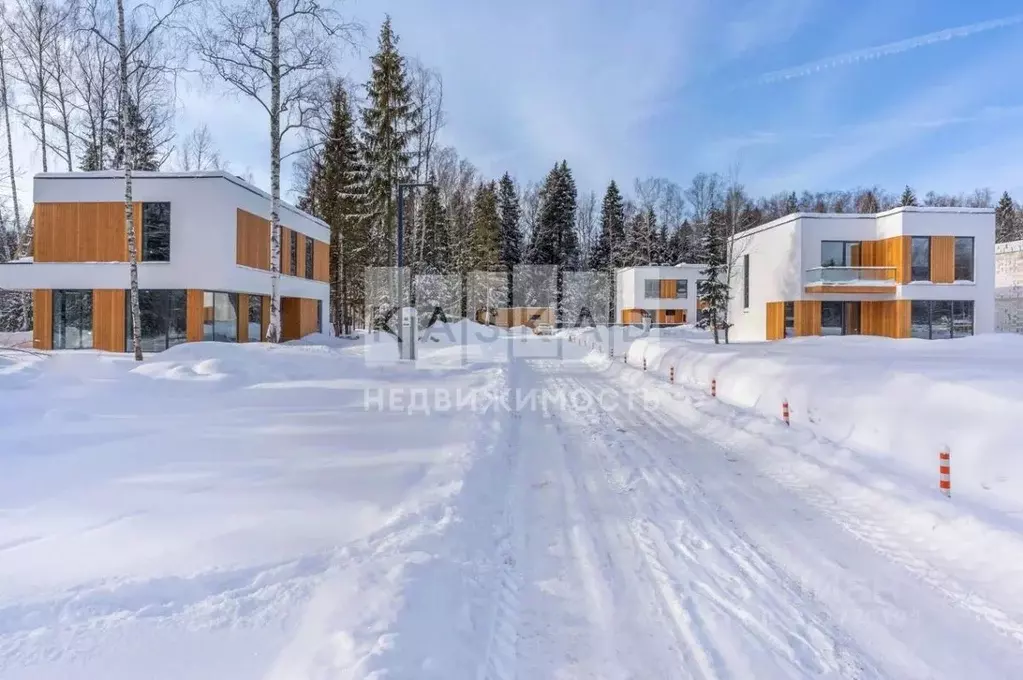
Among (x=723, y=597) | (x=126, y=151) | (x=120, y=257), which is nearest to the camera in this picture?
(x=723, y=597)

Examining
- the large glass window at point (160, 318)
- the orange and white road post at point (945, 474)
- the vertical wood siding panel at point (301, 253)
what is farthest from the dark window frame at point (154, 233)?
the orange and white road post at point (945, 474)

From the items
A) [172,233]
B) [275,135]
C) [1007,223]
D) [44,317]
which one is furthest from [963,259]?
[1007,223]

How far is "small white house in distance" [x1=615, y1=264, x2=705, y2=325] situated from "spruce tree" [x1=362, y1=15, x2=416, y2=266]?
27.9 metres

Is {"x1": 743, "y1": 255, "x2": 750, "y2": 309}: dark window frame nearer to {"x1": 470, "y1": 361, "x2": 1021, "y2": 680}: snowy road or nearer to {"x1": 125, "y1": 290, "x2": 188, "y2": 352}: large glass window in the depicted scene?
{"x1": 125, "y1": 290, "x2": 188, "y2": 352}: large glass window

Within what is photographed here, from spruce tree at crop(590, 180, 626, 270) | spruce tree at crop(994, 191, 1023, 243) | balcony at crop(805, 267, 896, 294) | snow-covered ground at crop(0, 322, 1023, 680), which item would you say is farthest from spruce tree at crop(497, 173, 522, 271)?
spruce tree at crop(994, 191, 1023, 243)

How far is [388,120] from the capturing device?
2600 centimetres

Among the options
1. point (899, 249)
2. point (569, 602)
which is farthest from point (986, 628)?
point (899, 249)

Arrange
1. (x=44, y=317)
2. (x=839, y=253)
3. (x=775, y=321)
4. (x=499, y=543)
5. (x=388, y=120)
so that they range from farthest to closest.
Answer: (x=775, y=321) → (x=839, y=253) → (x=388, y=120) → (x=44, y=317) → (x=499, y=543)

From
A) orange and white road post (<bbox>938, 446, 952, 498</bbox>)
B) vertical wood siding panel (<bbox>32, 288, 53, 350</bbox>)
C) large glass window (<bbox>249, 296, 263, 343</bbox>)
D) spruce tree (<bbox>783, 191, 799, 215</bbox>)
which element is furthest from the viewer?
spruce tree (<bbox>783, 191, 799, 215</bbox>)

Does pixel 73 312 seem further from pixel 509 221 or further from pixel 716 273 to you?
pixel 509 221

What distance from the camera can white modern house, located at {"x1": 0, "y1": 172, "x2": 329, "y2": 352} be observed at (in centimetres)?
1980

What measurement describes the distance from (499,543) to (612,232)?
56820mm

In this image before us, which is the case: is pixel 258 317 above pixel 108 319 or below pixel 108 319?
above

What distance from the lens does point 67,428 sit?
779 centimetres
